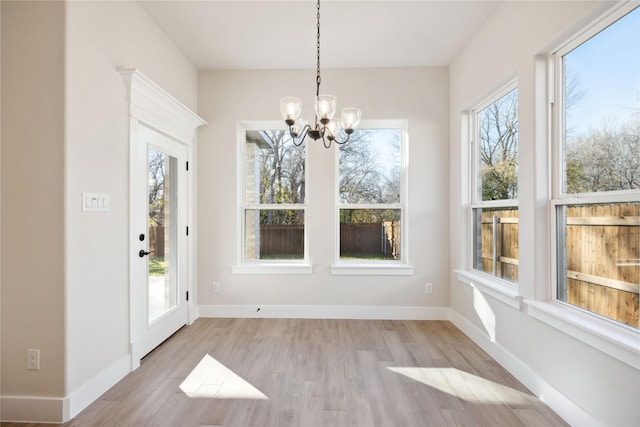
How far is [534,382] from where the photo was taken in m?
2.33

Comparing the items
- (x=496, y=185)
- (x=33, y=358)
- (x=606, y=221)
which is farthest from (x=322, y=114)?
(x=33, y=358)

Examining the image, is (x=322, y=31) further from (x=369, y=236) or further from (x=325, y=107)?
(x=369, y=236)

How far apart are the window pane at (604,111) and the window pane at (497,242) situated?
72cm

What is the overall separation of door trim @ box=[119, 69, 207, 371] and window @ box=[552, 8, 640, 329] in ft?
10.0

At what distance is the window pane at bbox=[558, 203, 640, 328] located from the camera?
174 centimetres

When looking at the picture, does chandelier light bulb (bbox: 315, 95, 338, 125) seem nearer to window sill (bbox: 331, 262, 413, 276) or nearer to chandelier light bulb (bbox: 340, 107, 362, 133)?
chandelier light bulb (bbox: 340, 107, 362, 133)

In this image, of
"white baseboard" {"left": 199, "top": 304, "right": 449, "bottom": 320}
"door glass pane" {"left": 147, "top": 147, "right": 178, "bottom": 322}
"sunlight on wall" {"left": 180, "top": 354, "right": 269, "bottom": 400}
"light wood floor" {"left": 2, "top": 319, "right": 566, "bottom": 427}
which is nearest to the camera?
"light wood floor" {"left": 2, "top": 319, "right": 566, "bottom": 427}

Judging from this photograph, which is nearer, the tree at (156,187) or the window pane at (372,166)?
the tree at (156,187)

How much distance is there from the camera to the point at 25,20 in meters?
2.04

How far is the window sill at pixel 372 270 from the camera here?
400 centimetres

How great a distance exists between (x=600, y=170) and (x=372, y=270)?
2471 millimetres

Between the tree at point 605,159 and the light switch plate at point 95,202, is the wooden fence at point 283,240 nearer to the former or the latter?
the light switch plate at point 95,202

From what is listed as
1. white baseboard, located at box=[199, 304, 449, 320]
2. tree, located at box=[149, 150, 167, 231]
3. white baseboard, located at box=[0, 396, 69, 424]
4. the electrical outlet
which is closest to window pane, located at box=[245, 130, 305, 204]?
tree, located at box=[149, 150, 167, 231]

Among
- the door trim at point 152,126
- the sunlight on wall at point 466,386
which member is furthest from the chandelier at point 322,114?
the sunlight on wall at point 466,386
